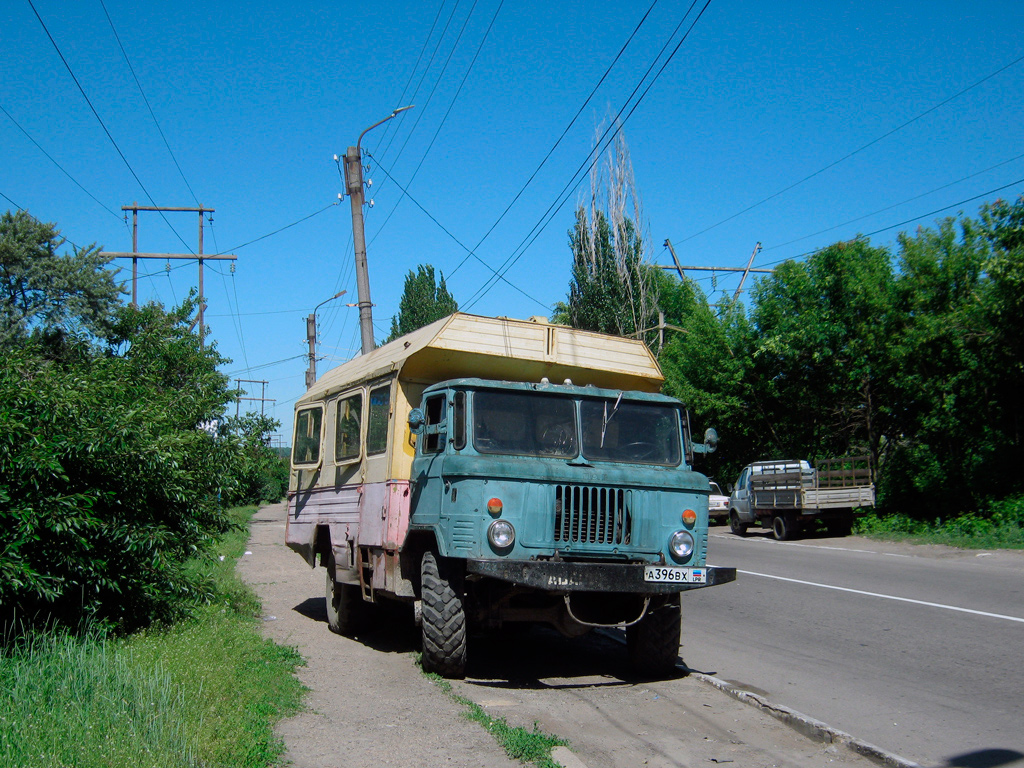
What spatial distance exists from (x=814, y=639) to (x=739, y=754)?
4.12 m

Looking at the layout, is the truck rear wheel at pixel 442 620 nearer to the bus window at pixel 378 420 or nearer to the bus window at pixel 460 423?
the bus window at pixel 460 423

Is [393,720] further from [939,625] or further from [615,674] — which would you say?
[939,625]

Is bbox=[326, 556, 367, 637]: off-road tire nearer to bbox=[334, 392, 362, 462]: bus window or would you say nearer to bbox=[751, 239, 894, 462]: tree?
bbox=[334, 392, 362, 462]: bus window

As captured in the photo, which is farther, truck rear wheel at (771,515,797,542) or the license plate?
truck rear wheel at (771,515,797,542)

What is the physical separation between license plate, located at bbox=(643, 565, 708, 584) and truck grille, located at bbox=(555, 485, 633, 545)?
15.5 inches

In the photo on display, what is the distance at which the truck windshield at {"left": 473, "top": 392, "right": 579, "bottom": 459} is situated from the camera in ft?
24.3

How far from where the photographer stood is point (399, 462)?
8344mm

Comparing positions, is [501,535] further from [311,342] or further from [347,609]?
[311,342]

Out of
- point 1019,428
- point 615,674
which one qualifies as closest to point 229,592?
point 615,674

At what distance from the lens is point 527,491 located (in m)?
6.97

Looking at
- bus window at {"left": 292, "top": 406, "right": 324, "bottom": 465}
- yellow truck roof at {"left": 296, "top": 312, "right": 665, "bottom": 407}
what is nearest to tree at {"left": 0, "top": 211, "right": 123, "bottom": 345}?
bus window at {"left": 292, "top": 406, "right": 324, "bottom": 465}

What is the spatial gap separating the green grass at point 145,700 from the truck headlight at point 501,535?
1.84 metres

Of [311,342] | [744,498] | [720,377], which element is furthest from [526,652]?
[311,342]

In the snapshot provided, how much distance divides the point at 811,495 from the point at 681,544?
16581 millimetres
